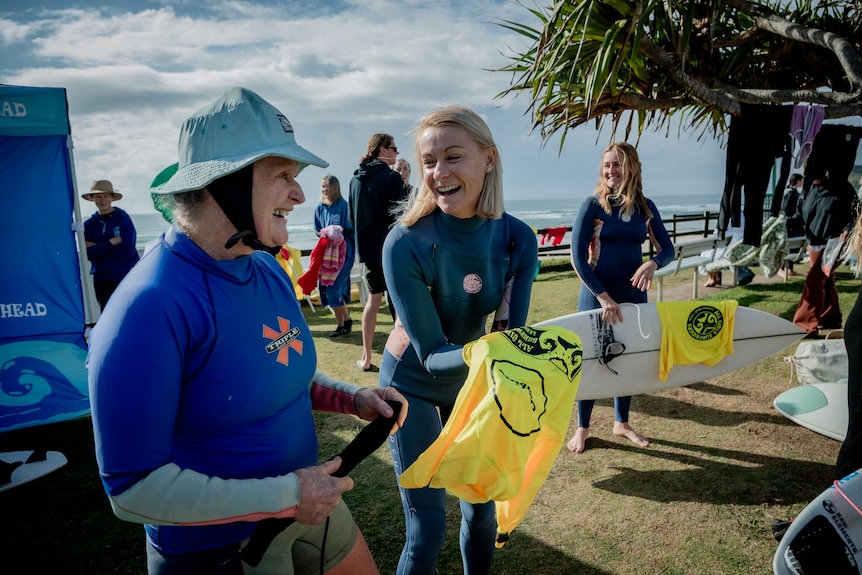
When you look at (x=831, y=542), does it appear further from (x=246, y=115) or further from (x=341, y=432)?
(x=341, y=432)

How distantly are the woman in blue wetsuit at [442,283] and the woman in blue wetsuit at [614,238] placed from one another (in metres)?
1.83

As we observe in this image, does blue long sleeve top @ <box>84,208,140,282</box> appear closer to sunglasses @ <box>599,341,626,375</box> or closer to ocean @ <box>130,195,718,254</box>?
ocean @ <box>130,195,718,254</box>

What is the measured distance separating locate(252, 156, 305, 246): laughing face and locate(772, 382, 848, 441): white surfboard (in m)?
4.24

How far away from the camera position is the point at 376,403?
159 cm

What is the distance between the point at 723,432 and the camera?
4.13 meters

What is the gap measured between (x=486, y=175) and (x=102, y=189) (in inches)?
242

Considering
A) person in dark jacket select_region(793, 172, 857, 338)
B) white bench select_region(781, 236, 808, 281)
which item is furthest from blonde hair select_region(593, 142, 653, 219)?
white bench select_region(781, 236, 808, 281)

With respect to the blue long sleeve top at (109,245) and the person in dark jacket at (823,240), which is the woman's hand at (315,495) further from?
the person in dark jacket at (823,240)

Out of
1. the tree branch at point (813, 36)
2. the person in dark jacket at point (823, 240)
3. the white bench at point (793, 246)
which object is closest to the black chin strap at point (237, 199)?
the person in dark jacket at point (823, 240)

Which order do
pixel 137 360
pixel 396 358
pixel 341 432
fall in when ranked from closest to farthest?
pixel 137 360 → pixel 396 358 → pixel 341 432

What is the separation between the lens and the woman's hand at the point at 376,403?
1581mm

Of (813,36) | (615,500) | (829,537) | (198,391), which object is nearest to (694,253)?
(813,36)

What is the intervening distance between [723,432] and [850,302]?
5.60 meters

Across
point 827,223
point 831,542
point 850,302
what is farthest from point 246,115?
point 850,302
